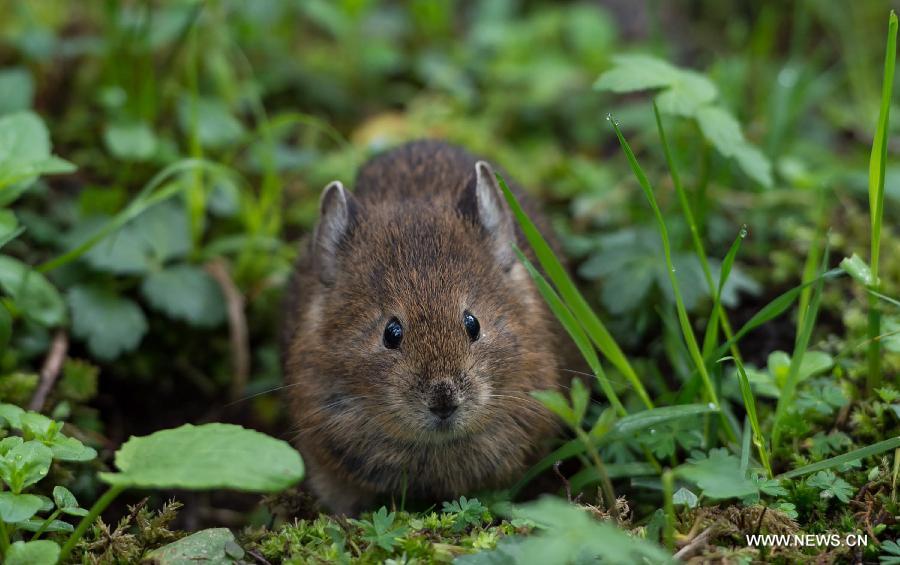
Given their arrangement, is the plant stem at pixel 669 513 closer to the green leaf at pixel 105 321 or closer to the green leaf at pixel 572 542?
the green leaf at pixel 572 542

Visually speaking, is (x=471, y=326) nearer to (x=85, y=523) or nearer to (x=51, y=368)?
(x=85, y=523)

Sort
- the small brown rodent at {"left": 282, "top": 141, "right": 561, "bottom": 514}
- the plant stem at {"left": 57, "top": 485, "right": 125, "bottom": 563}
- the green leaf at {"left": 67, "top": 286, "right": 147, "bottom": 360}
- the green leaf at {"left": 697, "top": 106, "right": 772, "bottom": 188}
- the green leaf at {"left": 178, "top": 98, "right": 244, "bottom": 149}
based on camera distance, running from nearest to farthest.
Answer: the plant stem at {"left": 57, "top": 485, "right": 125, "bottom": 563} → the small brown rodent at {"left": 282, "top": 141, "right": 561, "bottom": 514} → the green leaf at {"left": 697, "top": 106, "right": 772, "bottom": 188} → the green leaf at {"left": 67, "top": 286, "right": 147, "bottom": 360} → the green leaf at {"left": 178, "top": 98, "right": 244, "bottom": 149}

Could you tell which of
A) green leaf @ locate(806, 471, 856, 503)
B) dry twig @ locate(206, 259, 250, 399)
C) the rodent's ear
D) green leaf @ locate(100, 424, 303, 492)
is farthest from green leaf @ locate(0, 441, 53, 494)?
green leaf @ locate(806, 471, 856, 503)

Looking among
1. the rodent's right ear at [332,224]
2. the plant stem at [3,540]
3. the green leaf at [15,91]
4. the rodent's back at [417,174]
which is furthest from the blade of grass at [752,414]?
the green leaf at [15,91]

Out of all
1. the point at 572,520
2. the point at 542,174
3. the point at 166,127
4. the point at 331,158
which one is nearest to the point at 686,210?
the point at 572,520

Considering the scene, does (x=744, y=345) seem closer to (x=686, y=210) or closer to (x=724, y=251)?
(x=724, y=251)

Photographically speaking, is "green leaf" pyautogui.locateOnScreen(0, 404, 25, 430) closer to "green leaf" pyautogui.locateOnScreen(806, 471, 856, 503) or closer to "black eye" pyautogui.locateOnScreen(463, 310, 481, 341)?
"black eye" pyautogui.locateOnScreen(463, 310, 481, 341)
